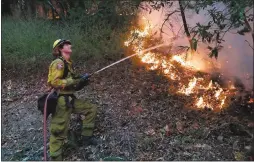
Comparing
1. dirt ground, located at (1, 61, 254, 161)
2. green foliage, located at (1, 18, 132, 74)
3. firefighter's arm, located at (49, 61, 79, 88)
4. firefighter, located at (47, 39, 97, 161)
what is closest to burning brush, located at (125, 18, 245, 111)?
dirt ground, located at (1, 61, 254, 161)

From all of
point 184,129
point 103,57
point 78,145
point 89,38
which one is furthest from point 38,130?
point 89,38

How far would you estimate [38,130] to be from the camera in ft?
21.6

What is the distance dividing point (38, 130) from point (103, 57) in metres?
3.65

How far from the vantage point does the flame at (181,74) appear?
706cm

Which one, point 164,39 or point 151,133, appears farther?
point 164,39

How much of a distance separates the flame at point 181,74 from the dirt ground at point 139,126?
289mm

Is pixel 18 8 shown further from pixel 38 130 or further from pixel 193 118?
pixel 193 118

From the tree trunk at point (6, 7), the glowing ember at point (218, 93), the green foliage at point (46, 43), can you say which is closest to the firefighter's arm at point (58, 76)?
the glowing ember at point (218, 93)

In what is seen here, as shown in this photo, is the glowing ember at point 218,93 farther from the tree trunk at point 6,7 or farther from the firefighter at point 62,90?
the tree trunk at point 6,7

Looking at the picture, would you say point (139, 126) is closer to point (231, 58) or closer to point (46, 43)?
point (231, 58)

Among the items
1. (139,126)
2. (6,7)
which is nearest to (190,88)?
(139,126)

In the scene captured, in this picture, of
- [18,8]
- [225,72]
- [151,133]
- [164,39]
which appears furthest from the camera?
[18,8]

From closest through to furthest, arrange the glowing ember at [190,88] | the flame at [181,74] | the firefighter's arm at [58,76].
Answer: the firefighter's arm at [58,76], the flame at [181,74], the glowing ember at [190,88]

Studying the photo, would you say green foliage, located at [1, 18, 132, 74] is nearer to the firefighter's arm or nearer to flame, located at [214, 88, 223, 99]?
flame, located at [214, 88, 223, 99]
